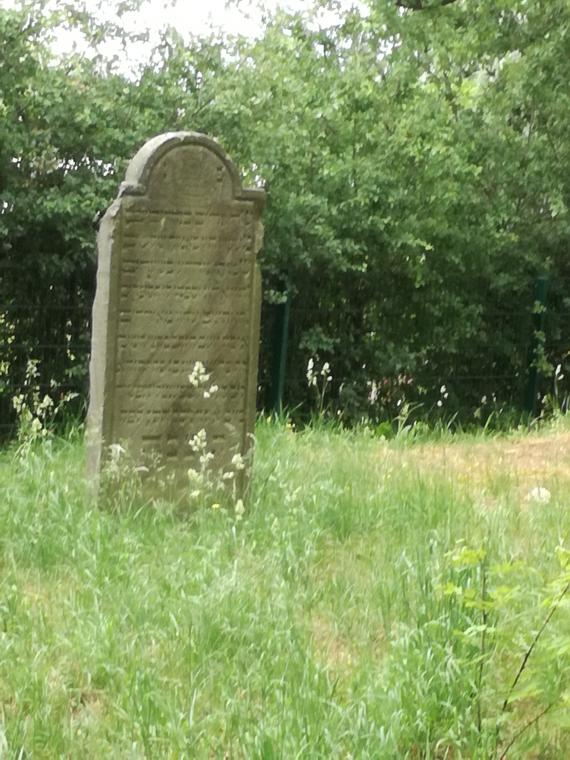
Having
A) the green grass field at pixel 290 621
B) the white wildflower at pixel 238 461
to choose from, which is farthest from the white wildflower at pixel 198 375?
the green grass field at pixel 290 621

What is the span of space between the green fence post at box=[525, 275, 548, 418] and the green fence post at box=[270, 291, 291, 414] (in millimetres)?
3333

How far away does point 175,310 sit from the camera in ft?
19.9

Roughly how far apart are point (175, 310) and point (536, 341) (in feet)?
23.1

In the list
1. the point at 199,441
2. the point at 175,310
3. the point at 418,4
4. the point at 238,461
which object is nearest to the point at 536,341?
the point at 418,4

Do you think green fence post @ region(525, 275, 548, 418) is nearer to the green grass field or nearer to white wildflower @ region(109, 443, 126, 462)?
the green grass field

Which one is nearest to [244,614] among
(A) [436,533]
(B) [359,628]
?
(B) [359,628]

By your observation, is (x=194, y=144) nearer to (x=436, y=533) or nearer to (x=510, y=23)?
(x=436, y=533)

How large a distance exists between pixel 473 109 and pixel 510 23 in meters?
1.08

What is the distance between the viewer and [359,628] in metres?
4.12

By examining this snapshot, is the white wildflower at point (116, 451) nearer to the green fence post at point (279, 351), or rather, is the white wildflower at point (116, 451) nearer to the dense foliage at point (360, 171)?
the dense foliage at point (360, 171)

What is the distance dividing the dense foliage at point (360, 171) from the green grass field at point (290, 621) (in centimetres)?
323

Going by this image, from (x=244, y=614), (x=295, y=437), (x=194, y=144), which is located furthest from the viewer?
(x=295, y=437)

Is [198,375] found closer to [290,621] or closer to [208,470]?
[208,470]

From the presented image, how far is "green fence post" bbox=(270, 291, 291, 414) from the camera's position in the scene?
9.97 m
